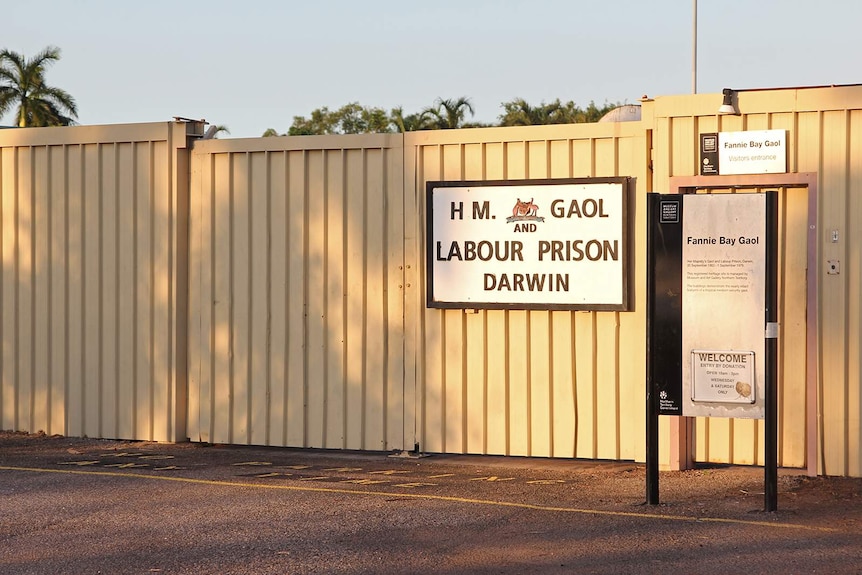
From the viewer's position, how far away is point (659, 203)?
9398mm

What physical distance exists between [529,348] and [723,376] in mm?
2801

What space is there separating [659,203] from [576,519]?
7.59 feet

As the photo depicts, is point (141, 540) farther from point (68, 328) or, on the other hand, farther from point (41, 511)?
point (68, 328)

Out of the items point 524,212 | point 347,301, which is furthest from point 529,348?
point 347,301

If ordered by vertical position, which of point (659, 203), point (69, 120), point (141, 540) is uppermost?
point (69, 120)

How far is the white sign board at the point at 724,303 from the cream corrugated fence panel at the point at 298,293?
3.60m

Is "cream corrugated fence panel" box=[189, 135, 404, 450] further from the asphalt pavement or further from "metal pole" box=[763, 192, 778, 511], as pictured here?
"metal pole" box=[763, 192, 778, 511]

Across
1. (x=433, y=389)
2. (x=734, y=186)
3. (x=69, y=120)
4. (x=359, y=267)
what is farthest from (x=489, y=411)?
(x=69, y=120)

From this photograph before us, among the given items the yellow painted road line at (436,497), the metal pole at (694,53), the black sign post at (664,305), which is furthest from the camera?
the metal pole at (694,53)

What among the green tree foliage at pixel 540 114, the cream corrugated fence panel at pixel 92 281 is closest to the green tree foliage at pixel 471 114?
the green tree foliage at pixel 540 114

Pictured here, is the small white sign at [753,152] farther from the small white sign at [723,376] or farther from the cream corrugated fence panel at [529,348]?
the small white sign at [723,376]

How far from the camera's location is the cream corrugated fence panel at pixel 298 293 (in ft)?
40.4

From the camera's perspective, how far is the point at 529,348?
1171cm

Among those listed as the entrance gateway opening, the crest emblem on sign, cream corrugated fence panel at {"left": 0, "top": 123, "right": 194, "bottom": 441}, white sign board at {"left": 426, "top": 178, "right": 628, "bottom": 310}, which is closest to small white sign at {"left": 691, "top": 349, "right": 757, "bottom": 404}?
the entrance gateway opening
